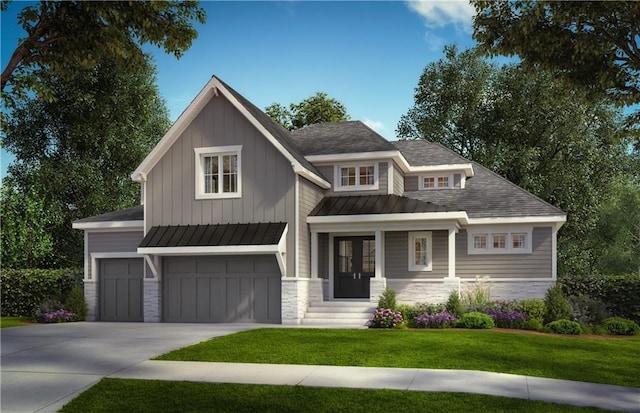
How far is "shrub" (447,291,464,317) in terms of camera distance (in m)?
21.2

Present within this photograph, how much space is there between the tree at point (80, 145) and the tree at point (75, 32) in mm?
23270

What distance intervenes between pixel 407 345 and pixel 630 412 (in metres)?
6.43

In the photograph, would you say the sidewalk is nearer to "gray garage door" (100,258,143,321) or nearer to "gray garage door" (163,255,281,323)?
"gray garage door" (163,255,281,323)

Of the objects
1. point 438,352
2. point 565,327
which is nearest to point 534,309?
point 565,327

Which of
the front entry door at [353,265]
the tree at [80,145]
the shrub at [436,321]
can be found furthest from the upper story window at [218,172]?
the tree at [80,145]

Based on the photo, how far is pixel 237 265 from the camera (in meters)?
22.7

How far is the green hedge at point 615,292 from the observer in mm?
22848

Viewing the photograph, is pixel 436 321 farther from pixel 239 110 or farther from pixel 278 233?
pixel 239 110

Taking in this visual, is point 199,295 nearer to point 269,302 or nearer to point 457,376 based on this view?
point 269,302

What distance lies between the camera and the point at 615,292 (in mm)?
23062

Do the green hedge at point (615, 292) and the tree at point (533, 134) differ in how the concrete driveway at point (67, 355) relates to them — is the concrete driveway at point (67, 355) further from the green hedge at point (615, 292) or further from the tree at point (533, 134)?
the tree at point (533, 134)

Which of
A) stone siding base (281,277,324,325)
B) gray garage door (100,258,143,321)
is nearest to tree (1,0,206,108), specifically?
stone siding base (281,277,324,325)

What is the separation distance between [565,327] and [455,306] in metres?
3.30

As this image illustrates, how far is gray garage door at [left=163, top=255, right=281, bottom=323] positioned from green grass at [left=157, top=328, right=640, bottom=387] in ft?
12.8
